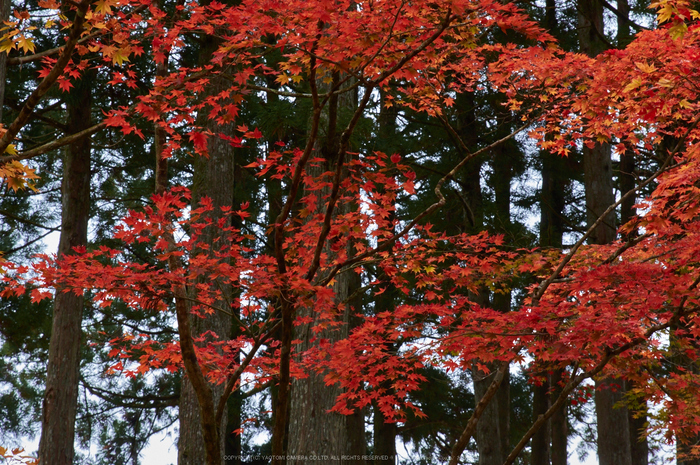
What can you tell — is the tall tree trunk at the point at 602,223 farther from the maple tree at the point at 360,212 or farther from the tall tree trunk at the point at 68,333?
the tall tree trunk at the point at 68,333

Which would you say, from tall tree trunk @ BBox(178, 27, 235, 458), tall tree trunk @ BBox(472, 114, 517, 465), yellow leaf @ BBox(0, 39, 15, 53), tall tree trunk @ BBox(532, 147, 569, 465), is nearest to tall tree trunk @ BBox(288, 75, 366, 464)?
tall tree trunk @ BBox(178, 27, 235, 458)

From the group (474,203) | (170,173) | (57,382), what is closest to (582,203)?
(474,203)

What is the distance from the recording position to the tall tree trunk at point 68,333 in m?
8.09

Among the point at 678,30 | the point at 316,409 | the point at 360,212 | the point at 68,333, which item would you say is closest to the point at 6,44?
the point at 360,212

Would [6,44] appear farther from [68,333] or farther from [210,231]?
[68,333]

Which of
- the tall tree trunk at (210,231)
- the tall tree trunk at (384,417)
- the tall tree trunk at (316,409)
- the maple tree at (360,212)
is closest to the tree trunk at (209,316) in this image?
the tall tree trunk at (210,231)

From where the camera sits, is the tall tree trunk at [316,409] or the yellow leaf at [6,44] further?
the tall tree trunk at [316,409]

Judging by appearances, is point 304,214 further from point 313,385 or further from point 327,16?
point 313,385

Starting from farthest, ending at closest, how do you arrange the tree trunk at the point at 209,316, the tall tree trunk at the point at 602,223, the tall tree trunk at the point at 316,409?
the tall tree trunk at the point at 602,223 → the tree trunk at the point at 209,316 → the tall tree trunk at the point at 316,409

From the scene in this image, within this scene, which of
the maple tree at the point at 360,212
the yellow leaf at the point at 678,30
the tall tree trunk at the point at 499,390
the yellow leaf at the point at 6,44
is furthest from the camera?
the tall tree trunk at the point at 499,390

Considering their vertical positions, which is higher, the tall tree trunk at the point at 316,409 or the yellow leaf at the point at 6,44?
the yellow leaf at the point at 6,44

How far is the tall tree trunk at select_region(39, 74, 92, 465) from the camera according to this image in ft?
26.5

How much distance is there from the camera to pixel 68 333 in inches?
329

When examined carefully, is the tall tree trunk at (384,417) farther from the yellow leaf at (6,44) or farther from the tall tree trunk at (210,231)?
the yellow leaf at (6,44)
